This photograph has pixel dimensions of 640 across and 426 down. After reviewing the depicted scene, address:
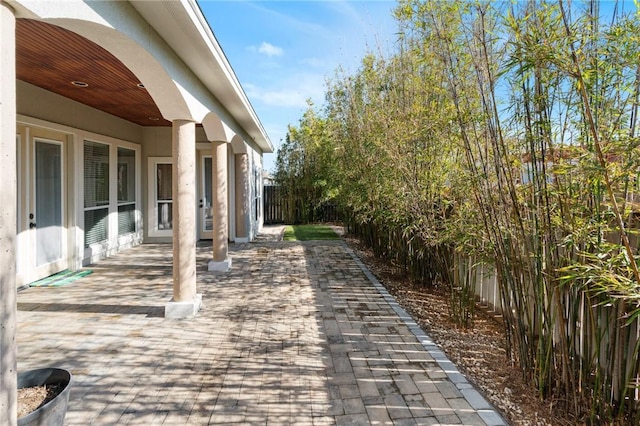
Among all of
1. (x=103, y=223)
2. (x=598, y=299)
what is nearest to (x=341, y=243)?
(x=103, y=223)

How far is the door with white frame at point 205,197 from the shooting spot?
10125mm

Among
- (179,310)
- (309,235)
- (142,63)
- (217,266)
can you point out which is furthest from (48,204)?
(309,235)

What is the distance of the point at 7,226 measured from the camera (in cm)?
177

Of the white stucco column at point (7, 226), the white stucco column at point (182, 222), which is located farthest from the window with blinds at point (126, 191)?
the white stucco column at point (7, 226)

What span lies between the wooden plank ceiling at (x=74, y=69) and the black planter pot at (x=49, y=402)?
2628 mm

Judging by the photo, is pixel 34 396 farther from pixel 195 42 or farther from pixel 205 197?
pixel 205 197

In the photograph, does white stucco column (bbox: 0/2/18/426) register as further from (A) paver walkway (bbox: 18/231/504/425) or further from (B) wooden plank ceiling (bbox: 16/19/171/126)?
(B) wooden plank ceiling (bbox: 16/19/171/126)

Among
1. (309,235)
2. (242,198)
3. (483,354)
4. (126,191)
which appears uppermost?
(126,191)

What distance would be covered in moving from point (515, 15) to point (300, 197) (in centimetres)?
1382

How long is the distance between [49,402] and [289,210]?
1423 cm

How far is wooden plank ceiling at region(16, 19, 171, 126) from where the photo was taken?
136 inches

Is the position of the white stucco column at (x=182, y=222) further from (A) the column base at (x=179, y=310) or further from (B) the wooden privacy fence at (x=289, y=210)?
(B) the wooden privacy fence at (x=289, y=210)

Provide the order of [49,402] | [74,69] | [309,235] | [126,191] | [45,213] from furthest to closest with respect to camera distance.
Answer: [309,235]
[126,191]
[45,213]
[74,69]
[49,402]

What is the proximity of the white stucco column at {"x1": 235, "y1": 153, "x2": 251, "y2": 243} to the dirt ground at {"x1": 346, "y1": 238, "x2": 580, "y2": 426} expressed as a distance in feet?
16.4
